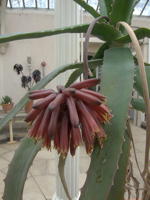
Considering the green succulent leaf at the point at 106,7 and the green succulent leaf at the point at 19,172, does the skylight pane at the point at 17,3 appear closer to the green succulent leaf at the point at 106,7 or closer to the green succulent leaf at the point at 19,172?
the green succulent leaf at the point at 106,7

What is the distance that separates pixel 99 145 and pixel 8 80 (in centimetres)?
553

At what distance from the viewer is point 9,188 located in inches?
15.5

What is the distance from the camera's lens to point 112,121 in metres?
0.35

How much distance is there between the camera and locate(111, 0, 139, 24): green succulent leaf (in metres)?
0.48

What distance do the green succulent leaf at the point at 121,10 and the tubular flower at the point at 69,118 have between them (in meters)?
0.23

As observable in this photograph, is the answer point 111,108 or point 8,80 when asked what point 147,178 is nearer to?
point 111,108

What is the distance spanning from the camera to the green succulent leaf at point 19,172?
38cm

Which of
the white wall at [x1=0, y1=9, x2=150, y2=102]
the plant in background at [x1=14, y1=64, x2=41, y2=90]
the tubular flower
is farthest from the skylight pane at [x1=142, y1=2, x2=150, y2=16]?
the tubular flower

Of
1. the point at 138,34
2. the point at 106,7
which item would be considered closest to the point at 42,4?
the point at 106,7

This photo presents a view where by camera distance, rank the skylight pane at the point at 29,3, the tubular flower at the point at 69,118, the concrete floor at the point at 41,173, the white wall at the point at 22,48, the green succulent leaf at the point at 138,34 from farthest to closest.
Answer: the skylight pane at the point at 29,3 < the white wall at the point at 22,48 < the concrete floor at the point at 41,173 < the green succulent leaf at the point at 138,34 < the tubular flower at the point at 69,118

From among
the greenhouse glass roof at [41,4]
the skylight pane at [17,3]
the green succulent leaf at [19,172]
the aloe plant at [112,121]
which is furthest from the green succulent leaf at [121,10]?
the skylight pane at [17,3]

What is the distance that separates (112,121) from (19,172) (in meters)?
0.15

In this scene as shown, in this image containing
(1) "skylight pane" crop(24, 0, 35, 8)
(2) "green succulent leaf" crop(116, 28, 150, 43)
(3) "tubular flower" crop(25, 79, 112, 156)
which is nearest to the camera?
(3) "tubular flower" crop(25, 79, 112, 156)

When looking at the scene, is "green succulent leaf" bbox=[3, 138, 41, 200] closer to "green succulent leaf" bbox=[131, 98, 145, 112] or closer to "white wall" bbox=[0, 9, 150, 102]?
"green succulent leaf" bbox=[131, 98, 145, 112]
